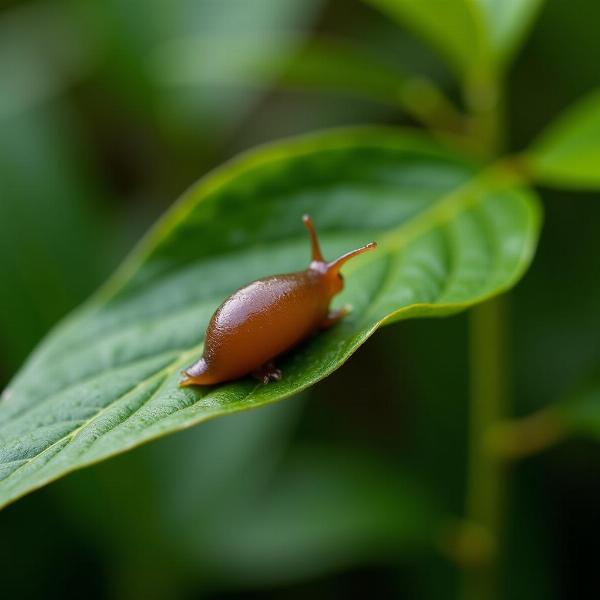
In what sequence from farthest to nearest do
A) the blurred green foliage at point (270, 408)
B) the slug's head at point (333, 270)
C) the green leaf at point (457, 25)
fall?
the blurred green foliage at point (270, 408) → the green leaf at point (457, 25) → the slug's head at point (333, 270)

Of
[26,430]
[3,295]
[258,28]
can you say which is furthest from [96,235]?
[26,430]

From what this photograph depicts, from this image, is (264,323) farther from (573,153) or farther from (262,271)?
(573,153)

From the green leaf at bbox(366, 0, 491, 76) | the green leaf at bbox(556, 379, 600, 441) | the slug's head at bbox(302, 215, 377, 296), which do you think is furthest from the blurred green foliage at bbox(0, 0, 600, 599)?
the slug's head at bbox(302, 215, 377, 296)

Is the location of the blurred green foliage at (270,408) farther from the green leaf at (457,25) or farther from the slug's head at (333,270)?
the slug's head at (333,270)

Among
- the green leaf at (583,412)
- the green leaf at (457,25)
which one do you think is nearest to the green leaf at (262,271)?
the green leaf at (457,25)

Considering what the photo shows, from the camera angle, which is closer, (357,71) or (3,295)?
(357,71)

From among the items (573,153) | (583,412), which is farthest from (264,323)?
(583,412)

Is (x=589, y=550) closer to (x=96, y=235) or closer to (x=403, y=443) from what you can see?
(x=403, y=443)
